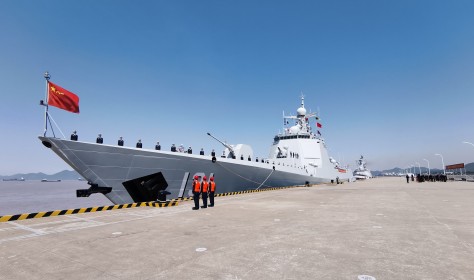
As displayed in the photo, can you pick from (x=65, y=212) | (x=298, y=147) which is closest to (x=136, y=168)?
(x=65, y=212)

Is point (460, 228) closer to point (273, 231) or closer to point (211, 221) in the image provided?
point (273, 231)

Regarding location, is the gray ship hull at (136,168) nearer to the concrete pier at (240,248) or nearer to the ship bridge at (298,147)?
the concrete pier at (240,248)

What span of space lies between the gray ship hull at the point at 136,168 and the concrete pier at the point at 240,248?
3346 millimetres

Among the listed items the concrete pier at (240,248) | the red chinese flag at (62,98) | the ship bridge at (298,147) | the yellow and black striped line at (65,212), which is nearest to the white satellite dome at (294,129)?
the ship bridge at (298,147)

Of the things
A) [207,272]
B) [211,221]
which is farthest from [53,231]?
[207,272]

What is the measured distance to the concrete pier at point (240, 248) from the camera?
3709 millimetres

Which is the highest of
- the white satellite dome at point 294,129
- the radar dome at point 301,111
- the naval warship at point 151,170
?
the radar dome at point 301,111

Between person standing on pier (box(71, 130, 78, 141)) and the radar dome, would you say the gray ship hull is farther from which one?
the radar dome

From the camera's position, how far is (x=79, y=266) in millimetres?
4051

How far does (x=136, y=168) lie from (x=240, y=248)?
29.7ft

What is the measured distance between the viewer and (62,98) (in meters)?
10.6

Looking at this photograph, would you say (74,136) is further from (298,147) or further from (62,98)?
(298,147)

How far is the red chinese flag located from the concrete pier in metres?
4.70

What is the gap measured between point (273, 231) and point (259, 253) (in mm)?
1933
